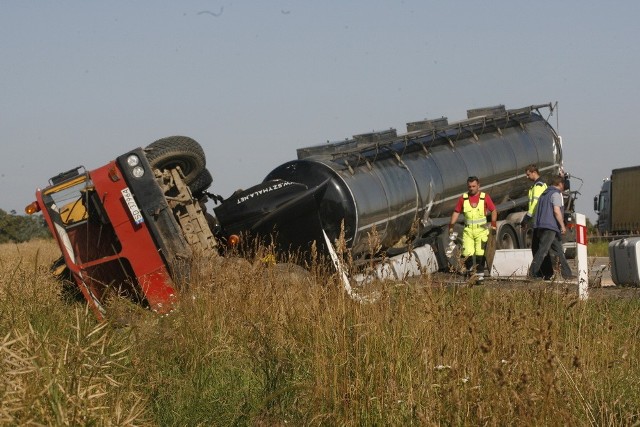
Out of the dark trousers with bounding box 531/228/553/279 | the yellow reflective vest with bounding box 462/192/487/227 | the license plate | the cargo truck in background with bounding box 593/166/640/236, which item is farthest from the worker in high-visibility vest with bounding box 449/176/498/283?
the cargo truck in background with bounding box 593/166/640/236

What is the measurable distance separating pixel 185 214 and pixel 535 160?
29.7ft

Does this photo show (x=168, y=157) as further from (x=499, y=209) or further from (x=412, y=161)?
(x=499, y=209)

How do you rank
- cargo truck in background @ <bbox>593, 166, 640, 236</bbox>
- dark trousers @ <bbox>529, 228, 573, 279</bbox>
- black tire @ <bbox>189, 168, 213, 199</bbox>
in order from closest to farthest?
1. dark trousers @ <bbox>529, 228, 573, 279</bbox>
2. black tire @ <bbox>189, 168, 213, 199</bbox>
3. cargo truck in background @ <bbox>593, 166, 640, 236</bbox>

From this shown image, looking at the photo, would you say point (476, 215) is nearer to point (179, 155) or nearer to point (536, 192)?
point (536, 192)

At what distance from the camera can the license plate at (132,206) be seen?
16.1m

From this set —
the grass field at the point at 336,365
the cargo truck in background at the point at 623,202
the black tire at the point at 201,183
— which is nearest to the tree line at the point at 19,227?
the cargo truck in background at the point at 623,202

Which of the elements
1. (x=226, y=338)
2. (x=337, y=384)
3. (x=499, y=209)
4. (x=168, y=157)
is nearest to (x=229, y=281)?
(x=226, y=338)

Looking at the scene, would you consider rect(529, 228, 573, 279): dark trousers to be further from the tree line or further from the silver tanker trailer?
the tree line

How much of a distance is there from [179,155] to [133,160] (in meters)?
0.91

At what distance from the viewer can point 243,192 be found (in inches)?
707

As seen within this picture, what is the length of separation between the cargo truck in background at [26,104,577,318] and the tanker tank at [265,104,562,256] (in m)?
0.02

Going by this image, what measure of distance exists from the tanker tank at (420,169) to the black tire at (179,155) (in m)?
1.77

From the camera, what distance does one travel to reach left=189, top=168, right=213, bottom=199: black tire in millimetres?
17391

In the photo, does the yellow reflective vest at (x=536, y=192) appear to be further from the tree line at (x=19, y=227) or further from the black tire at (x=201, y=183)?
the tree line at (x=19, y=227)
